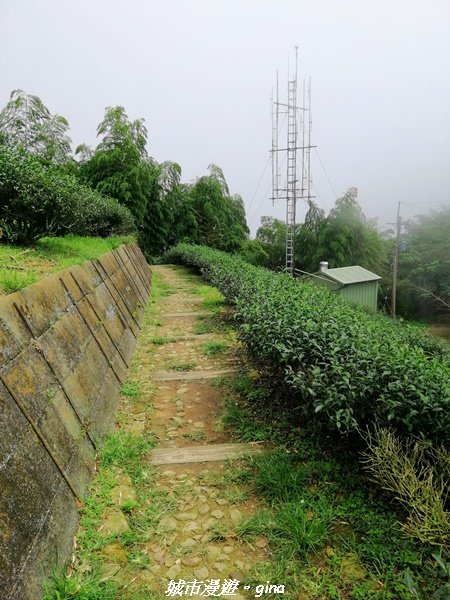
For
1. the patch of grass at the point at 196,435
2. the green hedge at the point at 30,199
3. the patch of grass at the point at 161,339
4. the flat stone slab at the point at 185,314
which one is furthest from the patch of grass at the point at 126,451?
the flat stone slab at the point at 185,314

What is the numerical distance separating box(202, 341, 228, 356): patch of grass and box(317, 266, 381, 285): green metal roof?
37.9 ft

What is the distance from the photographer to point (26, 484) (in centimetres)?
204

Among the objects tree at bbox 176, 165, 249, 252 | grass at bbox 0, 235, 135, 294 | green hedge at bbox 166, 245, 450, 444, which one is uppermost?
grass at bbox 0, 235, 135, 294

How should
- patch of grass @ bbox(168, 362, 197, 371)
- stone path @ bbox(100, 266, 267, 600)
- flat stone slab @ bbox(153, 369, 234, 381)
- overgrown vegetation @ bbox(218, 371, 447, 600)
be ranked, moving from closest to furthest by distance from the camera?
overgrown vegetation @ bbox(218, 371, 447, 600) → stone path @ bbox(100, 266, 267, 600) → flat stone slab @ bbox(153, 369, 234, 381) → patch of grass @ bbox(168, 362, 197, 371)

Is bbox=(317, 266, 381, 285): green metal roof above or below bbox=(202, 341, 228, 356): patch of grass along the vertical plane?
below

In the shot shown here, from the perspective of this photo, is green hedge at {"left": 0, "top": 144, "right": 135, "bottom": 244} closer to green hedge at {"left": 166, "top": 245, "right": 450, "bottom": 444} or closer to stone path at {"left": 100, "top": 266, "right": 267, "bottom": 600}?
stone path at {"left": 100, "top": 266, "right": 267, "bottom": 600}

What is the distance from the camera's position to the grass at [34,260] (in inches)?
124

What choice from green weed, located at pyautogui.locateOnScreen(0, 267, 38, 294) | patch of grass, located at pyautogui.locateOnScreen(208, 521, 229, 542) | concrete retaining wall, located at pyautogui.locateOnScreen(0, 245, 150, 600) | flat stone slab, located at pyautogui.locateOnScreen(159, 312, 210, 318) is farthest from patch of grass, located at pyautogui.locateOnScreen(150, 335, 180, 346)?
patch of grass, located at pyautogui.locateOnScreen(208, 521, 229, 542)

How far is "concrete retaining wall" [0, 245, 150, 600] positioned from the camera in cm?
188

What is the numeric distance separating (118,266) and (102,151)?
42.6 ft

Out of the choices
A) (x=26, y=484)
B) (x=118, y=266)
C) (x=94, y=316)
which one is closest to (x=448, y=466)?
(x=26, y=484)

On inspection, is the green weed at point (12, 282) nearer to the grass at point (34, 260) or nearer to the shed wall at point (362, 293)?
the grass at point (34, 260)

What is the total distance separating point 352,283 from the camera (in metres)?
17.0

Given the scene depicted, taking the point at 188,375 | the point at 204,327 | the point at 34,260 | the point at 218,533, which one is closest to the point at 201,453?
the point at 218,533
